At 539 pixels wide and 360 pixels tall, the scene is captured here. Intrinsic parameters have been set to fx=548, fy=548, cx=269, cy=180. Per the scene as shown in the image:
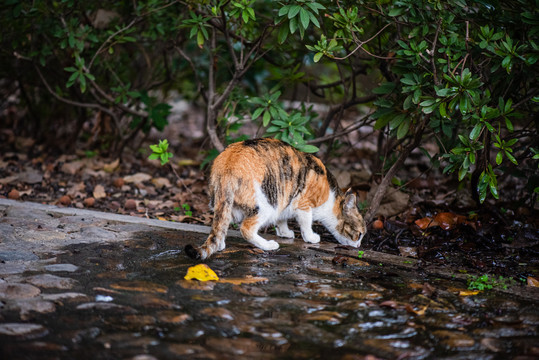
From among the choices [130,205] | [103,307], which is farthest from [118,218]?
[103,307]

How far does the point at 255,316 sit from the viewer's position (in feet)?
9.46

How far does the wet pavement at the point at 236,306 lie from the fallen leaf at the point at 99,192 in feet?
6.41

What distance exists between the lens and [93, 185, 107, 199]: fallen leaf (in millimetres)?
6355

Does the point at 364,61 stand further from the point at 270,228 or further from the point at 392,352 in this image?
the point at 392,352

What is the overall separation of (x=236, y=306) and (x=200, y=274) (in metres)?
0.54

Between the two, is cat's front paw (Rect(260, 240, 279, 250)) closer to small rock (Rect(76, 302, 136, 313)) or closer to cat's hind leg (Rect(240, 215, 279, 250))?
cat's hind leg (Rect(240, 215, 279, 250))

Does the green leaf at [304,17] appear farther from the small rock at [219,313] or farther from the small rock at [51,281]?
the small rock at [51,281]

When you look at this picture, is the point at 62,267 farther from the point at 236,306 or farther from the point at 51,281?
the point at 236,306

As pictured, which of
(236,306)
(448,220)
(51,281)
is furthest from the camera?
(448,220)

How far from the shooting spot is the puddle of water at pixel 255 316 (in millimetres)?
2492

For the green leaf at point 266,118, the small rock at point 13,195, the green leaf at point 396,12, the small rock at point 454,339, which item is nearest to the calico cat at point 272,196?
the green leaf at point 266,118

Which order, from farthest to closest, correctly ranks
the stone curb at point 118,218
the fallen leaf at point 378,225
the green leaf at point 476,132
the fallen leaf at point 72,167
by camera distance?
1. the fallen leaf at point 72,167
2. the fallen leaf at point 378,225
3. the stone curb at point 118,218
4. the green leaf at point 476,132

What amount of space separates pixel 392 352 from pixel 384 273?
137 centimetres

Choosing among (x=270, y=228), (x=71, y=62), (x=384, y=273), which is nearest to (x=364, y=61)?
(x=270, y=228)
